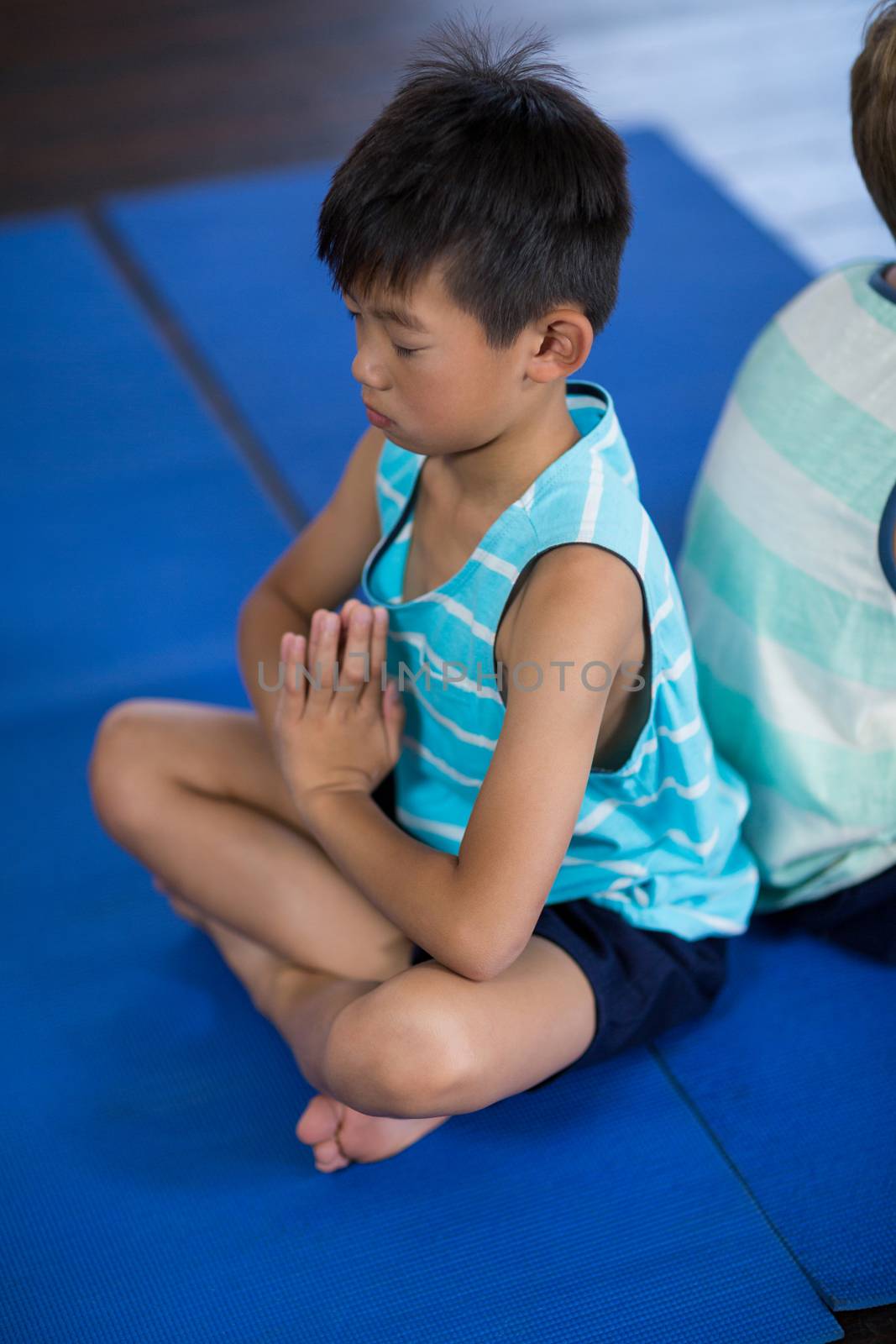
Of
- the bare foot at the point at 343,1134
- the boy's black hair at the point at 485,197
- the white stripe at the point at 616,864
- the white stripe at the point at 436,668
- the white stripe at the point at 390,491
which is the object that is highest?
the boy's black hair at the point at 485,197

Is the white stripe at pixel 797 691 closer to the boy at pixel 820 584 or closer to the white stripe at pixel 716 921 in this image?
the boy at pixel 820 584

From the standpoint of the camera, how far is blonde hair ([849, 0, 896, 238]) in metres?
1.24

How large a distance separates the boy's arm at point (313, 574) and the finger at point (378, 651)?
148mm

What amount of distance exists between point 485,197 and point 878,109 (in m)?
0.44

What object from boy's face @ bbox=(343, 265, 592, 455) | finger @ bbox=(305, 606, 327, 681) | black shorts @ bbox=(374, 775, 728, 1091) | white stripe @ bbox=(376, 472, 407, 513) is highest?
boy's face @ bbox=(343, 265, 592, 455)

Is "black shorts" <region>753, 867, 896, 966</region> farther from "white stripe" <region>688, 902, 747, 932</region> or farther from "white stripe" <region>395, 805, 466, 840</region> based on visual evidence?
"white stripe" <region>395, 805, 466, 840</region>

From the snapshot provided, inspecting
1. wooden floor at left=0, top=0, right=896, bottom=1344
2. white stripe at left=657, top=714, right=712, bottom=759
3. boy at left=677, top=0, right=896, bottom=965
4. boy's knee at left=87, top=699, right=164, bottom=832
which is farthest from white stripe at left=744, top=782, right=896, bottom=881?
wooden floor at left=0, top=0, right=896, bottom=1344

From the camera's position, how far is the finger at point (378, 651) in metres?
1.18

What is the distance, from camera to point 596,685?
1056 millimetres

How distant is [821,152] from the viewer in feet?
10.0

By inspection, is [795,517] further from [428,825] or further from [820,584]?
[428,825]

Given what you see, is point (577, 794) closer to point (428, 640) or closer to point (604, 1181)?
point (428, 640)

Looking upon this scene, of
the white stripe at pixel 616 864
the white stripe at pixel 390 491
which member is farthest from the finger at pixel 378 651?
the white stripe at pixel 616 864

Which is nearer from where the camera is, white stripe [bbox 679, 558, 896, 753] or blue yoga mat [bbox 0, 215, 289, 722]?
white stripe [bbox 679, 558, 896, 753]
